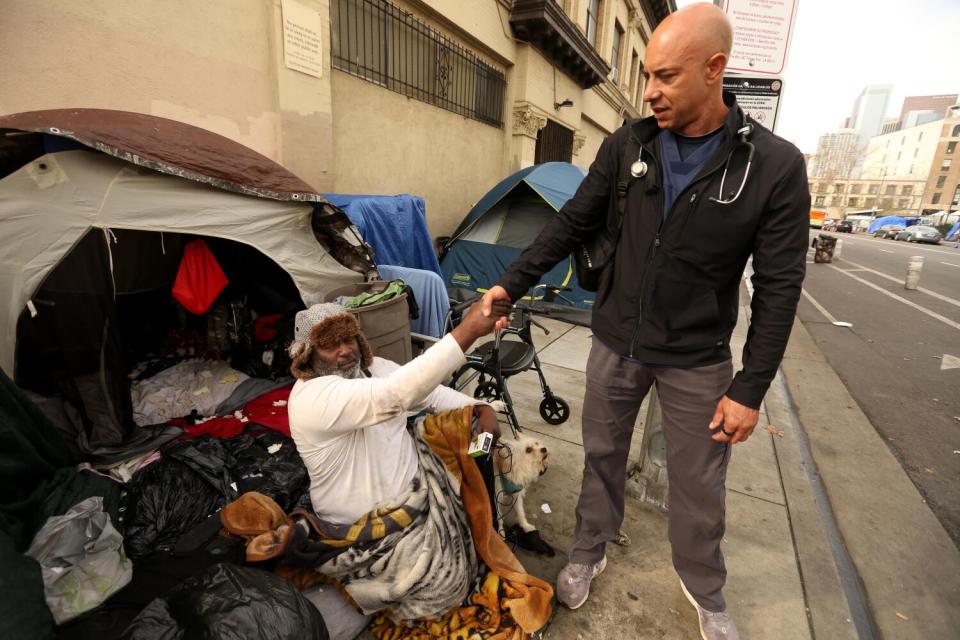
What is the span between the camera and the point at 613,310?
192 centimetres

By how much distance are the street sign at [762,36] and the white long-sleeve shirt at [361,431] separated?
309 cm

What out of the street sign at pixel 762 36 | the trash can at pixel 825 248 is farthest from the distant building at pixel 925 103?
the street sign at pixel 762 36

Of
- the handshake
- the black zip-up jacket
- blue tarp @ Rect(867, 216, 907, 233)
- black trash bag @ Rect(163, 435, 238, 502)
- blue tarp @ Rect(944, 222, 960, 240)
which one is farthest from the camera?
blue tarp @ Rect(867, 216, 907, 233)

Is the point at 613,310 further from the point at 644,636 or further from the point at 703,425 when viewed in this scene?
the point at 644,636

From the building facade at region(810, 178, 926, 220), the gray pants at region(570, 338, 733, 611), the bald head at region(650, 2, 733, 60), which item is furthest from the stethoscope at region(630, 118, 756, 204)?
the building facade at region(810, 178, 926, 220)

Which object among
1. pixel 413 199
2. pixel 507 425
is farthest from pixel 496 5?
pixel 507 425

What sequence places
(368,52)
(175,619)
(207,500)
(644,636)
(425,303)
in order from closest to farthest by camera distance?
(175,619), (644,636), (207,500), (425,303), (368,52)

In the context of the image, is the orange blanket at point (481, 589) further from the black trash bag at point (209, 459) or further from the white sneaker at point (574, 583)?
the black trash bag at point (209, 459)

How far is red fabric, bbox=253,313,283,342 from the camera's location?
13.9ft

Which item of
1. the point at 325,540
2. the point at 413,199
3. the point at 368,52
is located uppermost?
the point at 368,52

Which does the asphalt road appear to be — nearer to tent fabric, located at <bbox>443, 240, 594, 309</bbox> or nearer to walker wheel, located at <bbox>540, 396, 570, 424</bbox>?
walker wheel, located at <bbox>540, 396, 570, 424</bbox>

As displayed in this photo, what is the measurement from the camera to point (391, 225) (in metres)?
5.45

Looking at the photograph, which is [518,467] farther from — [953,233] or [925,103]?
[925,103]

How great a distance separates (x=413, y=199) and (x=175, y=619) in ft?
16.1
